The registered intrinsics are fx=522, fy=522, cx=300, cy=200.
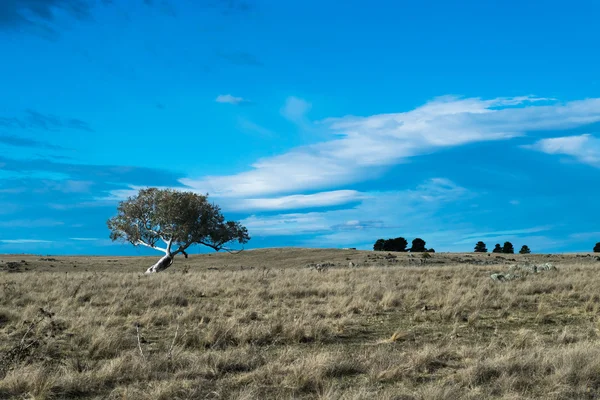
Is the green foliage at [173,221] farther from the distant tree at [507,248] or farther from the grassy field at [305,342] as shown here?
the distant tree at [507,248]

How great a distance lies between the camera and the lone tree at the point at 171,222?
147 ft

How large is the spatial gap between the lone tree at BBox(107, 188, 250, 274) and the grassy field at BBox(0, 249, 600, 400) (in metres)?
23.5

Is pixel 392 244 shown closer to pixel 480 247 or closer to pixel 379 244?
pixel 379 244

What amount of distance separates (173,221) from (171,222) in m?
0.22

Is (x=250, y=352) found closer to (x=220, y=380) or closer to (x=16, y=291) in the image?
(x=220, y=380)

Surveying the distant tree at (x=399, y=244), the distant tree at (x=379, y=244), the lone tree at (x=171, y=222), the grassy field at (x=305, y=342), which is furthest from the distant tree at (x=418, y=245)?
the grassy field at (x=305, y=342)

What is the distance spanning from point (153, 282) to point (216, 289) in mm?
4263

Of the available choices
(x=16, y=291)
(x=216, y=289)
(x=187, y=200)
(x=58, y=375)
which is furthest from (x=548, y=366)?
(x=187, y=200)

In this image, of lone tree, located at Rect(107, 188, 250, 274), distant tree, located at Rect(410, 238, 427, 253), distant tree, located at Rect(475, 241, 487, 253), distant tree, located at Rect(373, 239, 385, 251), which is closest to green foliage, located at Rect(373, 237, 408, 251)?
distant tree, located at Rect(373, 239, 385, 251)

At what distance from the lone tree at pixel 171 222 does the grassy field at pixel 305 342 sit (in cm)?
2345

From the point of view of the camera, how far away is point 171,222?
45406mm

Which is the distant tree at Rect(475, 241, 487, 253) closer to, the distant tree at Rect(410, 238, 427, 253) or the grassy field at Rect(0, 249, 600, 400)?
the distant tree at Rect(410, 238, 427, 253)

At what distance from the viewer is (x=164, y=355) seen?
361 inches

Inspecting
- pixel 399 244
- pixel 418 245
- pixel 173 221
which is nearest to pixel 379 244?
pixel 399 244
